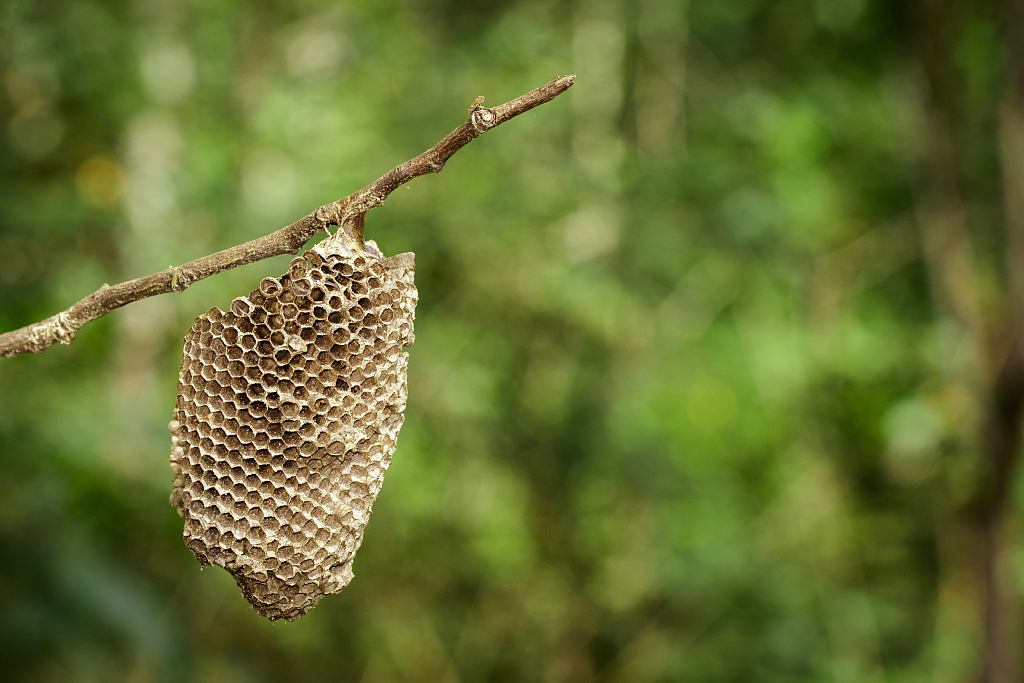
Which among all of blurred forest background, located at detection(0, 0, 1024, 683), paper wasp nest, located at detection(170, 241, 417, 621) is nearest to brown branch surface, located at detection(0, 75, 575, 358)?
paper wasp nest, located at detection(170, 241, 417, 621)

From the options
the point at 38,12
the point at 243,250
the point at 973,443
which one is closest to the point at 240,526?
the point at 243,250

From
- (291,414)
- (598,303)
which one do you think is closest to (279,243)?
(291,414)

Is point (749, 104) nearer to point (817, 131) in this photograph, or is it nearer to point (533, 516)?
point (817, 131)

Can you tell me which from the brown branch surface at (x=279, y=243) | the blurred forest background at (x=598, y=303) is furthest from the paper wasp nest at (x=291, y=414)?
the blurred forest background at (x=598, y=303)

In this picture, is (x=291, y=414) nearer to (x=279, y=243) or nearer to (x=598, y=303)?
(x=279, y=243)

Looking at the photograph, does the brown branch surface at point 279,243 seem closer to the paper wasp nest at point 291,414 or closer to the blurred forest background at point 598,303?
the paper wasp nest at point 291,414

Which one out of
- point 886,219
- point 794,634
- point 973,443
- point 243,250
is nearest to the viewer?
point 243,250
